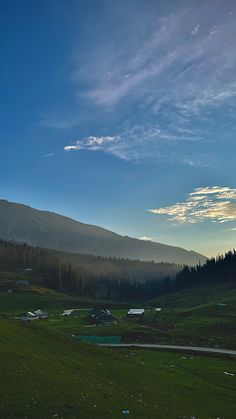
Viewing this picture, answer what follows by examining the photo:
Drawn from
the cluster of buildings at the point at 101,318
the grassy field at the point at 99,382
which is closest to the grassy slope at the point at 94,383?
the grassy field at the point at 99,382

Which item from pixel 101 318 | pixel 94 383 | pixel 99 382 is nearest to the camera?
pixel 94 383

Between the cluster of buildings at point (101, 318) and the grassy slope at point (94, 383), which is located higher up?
the grassy slope at point (94, 383)

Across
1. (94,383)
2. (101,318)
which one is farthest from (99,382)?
(101,318)

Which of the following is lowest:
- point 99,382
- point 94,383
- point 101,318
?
point 101,318

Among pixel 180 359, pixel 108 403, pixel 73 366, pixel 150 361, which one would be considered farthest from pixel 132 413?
pixel 180 359

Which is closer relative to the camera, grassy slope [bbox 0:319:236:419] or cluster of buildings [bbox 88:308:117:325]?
grassy slope [bbox 0:319:236:419]

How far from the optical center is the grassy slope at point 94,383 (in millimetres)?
29547

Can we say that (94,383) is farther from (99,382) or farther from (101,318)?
(101,318)

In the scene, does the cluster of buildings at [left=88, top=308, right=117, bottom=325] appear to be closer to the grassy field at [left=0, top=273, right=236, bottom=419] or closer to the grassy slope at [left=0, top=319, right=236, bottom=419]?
the grassy field at [left=0, top=273, right=236, bottom=419]

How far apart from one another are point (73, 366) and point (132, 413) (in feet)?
61.0

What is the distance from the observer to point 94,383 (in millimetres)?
41344

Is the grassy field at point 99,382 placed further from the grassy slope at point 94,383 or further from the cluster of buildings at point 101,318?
the cluster of buildings at point 101,318

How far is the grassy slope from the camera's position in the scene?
29.5 meters

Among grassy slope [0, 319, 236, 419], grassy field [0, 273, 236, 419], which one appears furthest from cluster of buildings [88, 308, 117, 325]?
grassy slope [0, 319, 236, 419]
